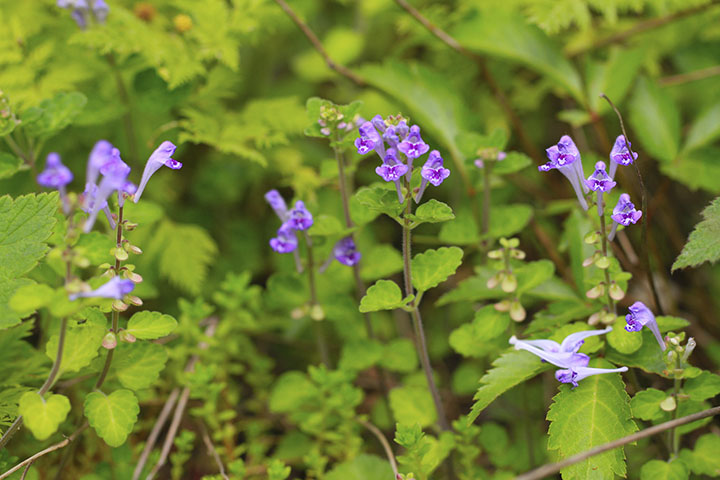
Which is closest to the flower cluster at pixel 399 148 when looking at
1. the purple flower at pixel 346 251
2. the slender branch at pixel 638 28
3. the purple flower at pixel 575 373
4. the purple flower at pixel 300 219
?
the purple flower at pixel 300 219

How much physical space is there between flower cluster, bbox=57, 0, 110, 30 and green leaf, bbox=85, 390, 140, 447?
1729 mm

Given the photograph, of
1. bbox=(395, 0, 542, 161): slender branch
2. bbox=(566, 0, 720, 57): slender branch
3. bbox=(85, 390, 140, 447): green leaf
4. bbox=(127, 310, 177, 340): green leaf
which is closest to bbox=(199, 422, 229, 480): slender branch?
bbox=(85, 390, 140, 447): green leaf

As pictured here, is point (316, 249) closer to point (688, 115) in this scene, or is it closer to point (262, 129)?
point (262, 129)

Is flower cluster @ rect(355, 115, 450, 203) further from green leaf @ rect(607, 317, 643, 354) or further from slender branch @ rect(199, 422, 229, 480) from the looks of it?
slender branch @ rect(199, 422, 229, 480)

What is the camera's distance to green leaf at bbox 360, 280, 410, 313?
176cm

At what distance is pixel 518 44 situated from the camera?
2951mm

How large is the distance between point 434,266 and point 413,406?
0.69m

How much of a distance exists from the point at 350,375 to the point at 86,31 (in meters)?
1.81

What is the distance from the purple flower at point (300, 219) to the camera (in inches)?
77.7

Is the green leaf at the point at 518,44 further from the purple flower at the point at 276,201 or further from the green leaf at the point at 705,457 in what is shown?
the green leaf at the point at 705,457

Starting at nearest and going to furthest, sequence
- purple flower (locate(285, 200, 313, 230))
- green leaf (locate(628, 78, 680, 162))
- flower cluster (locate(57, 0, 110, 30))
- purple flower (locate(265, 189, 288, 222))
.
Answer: purple flower (locate(285, 200, 313, 230)) → purple flower (locate(265, 189, 288, 222)) → flower cluster (locate(57, 0, 110, 30)) → green leaf (locate(628, 78, 680, 162))

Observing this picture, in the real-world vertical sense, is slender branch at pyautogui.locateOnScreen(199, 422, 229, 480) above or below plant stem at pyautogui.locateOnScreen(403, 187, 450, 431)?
below

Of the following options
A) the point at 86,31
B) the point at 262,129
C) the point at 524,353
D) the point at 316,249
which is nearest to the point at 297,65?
the point at 262,129

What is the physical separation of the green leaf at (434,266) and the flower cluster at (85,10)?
6.04 ft
